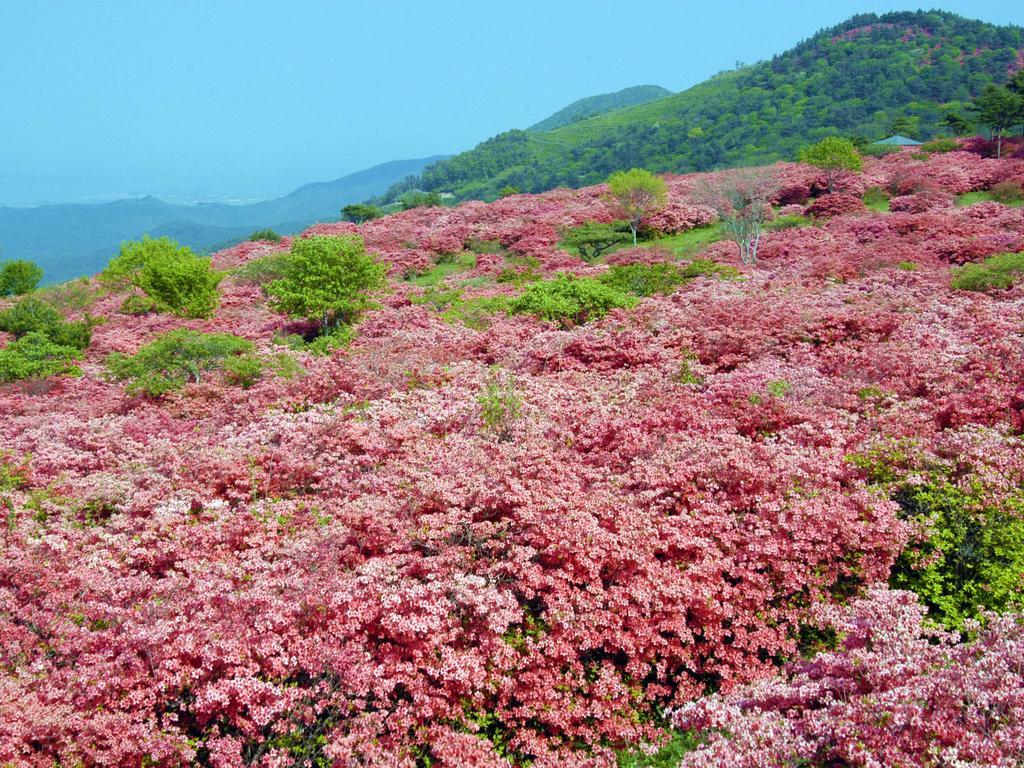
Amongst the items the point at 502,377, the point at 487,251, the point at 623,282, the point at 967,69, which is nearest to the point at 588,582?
the point at 502,377

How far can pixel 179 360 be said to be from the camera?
1644 cm

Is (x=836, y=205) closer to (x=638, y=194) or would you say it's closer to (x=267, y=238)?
(x=638, y=194)

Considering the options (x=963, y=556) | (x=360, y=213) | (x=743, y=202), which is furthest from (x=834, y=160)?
(x=360, y=213)

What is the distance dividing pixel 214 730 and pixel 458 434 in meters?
6.25

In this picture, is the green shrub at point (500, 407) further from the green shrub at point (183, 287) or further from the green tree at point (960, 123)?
the green tree at point (960, 123)

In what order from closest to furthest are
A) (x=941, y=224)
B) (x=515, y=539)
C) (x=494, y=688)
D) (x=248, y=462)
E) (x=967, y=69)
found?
1. (x=494, y=688)
2. (x=515, y=539)
3. (x=248, y=462)
4. (x=941, y=224)
5. (x=967, y=69)

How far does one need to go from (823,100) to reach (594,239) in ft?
334

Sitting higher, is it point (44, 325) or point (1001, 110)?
point (1001, 110)

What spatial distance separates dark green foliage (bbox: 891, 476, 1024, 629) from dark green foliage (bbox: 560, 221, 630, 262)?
27.1 metres

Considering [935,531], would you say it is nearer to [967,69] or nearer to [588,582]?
[588,582]

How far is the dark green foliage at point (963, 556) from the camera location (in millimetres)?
6000

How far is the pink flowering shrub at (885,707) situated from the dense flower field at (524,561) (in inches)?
0.9

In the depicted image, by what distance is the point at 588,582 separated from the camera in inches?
243

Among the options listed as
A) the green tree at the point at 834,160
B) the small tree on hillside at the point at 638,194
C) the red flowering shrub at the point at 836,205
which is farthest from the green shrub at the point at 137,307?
the green tree at the point at 834,160
